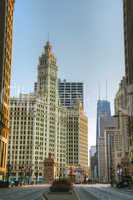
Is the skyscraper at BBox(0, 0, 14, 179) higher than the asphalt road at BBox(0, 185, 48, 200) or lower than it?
higher

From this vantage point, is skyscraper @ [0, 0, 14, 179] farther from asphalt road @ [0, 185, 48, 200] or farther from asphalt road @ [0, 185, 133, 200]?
asphalt road @ [0, 185, 133, 200]

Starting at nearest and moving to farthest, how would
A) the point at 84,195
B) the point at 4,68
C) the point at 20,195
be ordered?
the point at 20,195 → the point at 84,195 → the point at 4,68

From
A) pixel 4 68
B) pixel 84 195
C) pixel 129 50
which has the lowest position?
pixel 84 195

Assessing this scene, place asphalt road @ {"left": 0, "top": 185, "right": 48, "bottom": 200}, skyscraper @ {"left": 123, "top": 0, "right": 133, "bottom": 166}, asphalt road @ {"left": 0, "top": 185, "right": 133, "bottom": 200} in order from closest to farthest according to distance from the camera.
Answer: asphalt road @ {"left": 0, "top": 185, "right": 48, "bottom": 200}
asphalt road @ {"left": 0, "top": 185, "right": 133, "bottom": 200}
skyscraper @ {"left": 123, "top": 0, "right": 133, "bottom": 166}

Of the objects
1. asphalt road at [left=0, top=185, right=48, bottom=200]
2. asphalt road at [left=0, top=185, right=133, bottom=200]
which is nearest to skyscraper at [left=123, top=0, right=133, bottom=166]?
asphalt road at [left=0, top=185, right=133, bottom=200]

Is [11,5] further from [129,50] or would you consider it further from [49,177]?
[49,177]

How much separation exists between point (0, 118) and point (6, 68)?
21.5 meters

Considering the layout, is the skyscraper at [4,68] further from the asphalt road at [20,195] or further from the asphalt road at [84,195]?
the asphalt road at [84,195]

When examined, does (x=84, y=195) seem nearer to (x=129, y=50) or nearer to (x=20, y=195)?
(x=20, y=195)

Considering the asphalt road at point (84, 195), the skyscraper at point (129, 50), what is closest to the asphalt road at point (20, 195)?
the asphalt road at point (84, 195)

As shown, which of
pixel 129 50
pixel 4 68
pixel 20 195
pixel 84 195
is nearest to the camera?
pixel 20 195

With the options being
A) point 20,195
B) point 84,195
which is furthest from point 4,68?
point 84,195

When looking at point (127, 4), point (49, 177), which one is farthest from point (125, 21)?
point (49, 177)

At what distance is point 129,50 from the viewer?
431 ft
